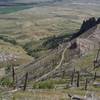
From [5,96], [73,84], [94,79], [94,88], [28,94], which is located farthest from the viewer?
[94,79]

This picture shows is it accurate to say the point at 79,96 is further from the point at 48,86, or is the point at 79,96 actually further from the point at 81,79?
the point at 81,79

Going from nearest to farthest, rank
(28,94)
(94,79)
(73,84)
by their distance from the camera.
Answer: (28,94) < (73,84) < (94,79)

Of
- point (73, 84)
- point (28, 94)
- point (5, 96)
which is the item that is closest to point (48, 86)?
point (73, 84)

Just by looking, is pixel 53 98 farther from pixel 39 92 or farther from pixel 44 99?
pixel 39 92

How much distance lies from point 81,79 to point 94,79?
10812 mm

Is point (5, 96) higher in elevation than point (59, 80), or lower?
higher

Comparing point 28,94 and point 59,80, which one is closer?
point 28,94

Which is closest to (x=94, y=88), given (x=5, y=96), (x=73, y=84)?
(x=73, y=84)

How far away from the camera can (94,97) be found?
127m

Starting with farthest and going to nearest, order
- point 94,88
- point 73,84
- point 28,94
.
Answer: point 73,84
point 94,88
point 28,94

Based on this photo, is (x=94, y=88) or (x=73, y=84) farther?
(x=73, y=84)

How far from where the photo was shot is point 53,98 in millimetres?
124312

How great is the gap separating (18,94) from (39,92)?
13236 millimetres

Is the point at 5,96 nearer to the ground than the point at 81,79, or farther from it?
farther from it
